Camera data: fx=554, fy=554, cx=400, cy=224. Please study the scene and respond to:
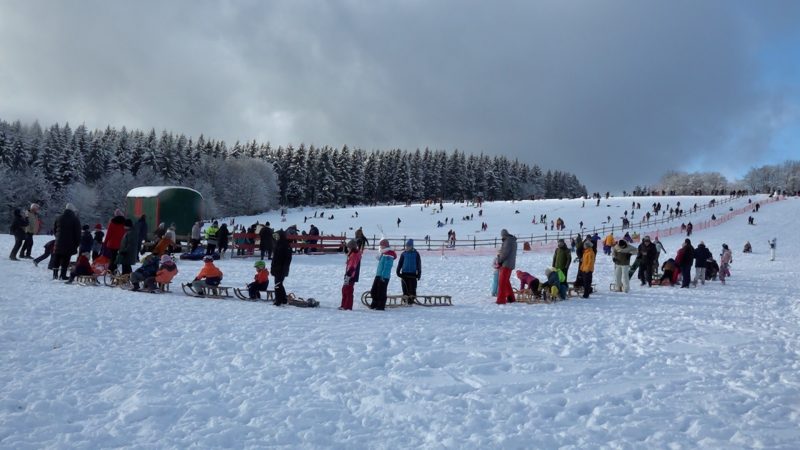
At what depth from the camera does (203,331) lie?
7961 millimetres

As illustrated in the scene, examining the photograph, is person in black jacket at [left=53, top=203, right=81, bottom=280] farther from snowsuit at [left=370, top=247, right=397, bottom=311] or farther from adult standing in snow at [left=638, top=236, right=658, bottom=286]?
adult standing in snow at [left=638, top=236, right=658, bottom=286]

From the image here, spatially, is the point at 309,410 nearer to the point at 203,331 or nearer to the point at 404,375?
the point at 404,375

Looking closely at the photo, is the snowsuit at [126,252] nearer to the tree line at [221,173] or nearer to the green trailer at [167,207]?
the green trailer at [167,207]

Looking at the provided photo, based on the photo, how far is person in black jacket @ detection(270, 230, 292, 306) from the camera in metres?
10.9

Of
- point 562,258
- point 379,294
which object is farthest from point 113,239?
point 562,258

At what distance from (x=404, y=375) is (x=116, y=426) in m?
2.86

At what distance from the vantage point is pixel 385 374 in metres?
6.12

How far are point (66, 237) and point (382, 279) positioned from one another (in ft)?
25.0

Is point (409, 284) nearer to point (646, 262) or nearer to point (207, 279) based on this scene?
point (207, 279)

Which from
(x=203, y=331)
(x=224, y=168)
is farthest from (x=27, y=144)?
(x=203, y=331)

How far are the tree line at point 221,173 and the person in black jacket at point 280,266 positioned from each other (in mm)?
62618

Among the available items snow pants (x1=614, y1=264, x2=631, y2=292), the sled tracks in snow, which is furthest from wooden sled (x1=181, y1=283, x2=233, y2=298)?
snow pants (x1=614, y1=264, x2=631, y2=292)

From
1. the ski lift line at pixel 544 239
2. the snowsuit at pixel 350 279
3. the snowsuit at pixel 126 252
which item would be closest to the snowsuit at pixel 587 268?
the snowsuit at pixel 350 279

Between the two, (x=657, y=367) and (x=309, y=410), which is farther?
(x=657, y=367)
